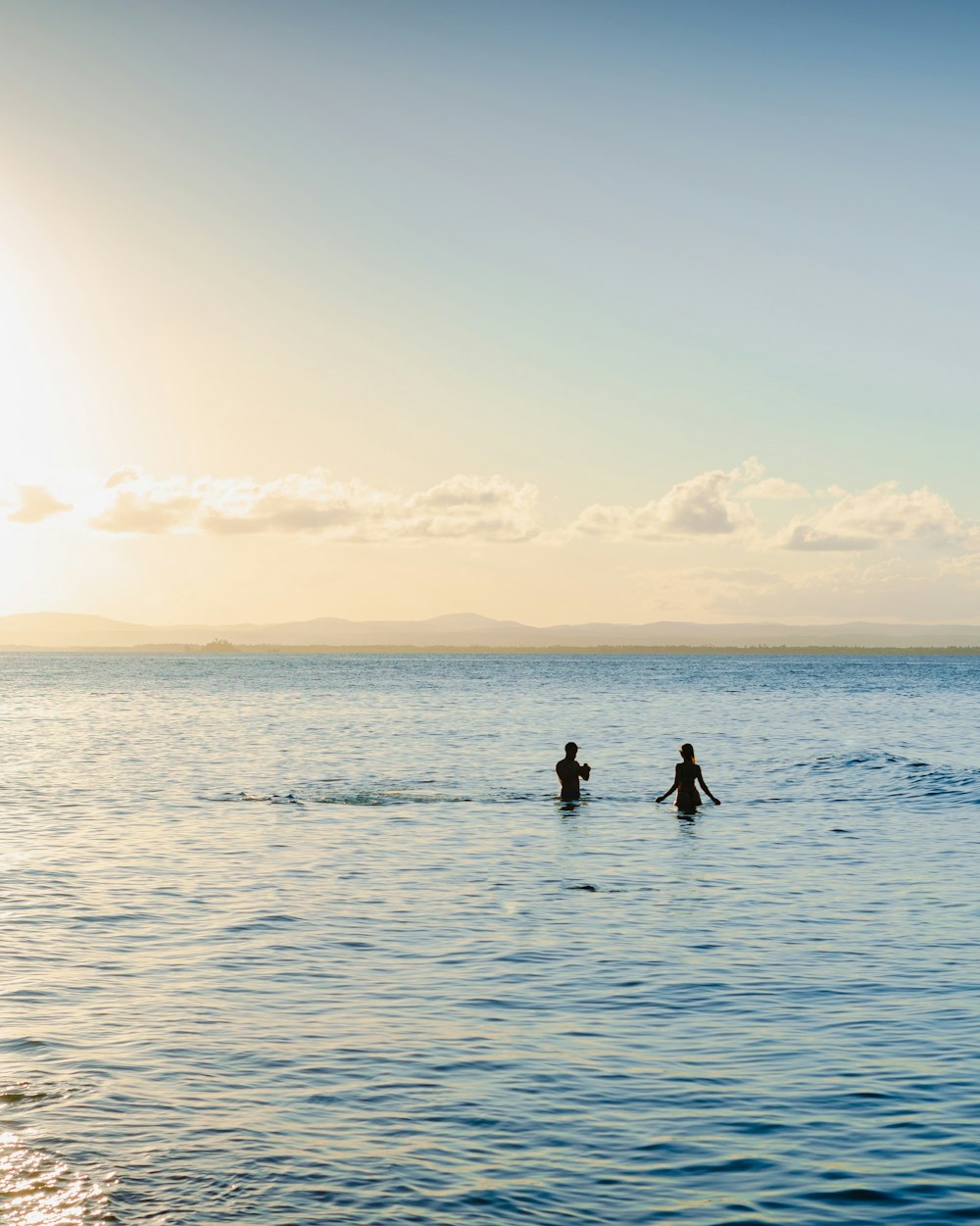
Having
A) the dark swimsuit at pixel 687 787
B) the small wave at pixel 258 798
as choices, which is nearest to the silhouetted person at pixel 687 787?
the dark swimsuit at pixel 687 787

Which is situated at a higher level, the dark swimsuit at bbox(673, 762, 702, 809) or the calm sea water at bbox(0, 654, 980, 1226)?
the dark swimsuit at bbox(673, 762, 702, 809)

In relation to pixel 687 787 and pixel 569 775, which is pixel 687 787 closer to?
pixel 687 787

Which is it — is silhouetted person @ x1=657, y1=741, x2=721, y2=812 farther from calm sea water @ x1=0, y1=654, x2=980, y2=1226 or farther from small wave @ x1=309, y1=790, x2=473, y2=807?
small wave @ x1=309, y1=790, x2=473, y2=807

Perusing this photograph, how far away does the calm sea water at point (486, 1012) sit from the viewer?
11.1 metres

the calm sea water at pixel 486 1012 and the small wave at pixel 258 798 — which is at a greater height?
the calm sea water at pixel 486 1012

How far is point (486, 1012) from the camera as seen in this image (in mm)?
16203

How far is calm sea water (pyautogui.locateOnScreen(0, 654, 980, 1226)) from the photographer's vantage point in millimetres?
11055

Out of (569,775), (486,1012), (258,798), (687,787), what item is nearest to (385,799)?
(258,798)

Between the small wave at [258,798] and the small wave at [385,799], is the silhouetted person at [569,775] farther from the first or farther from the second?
the small wave at [258,798]

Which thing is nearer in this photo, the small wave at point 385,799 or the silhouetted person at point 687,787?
the silhouetted person at point 687,787

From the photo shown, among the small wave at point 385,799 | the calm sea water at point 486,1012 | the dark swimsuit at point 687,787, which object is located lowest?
the small wave at point 385,799

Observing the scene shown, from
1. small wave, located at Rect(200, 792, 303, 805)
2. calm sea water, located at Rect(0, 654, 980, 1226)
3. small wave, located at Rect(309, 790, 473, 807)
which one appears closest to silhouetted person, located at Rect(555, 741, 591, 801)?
calm sea water, located at Rect(0, 654, 980, 1226)

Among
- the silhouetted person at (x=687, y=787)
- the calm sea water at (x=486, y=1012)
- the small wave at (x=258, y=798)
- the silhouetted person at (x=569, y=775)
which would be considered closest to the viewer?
the calm sea water at (x=486, y=1012)

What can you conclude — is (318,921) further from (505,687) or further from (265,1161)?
(505,687)
